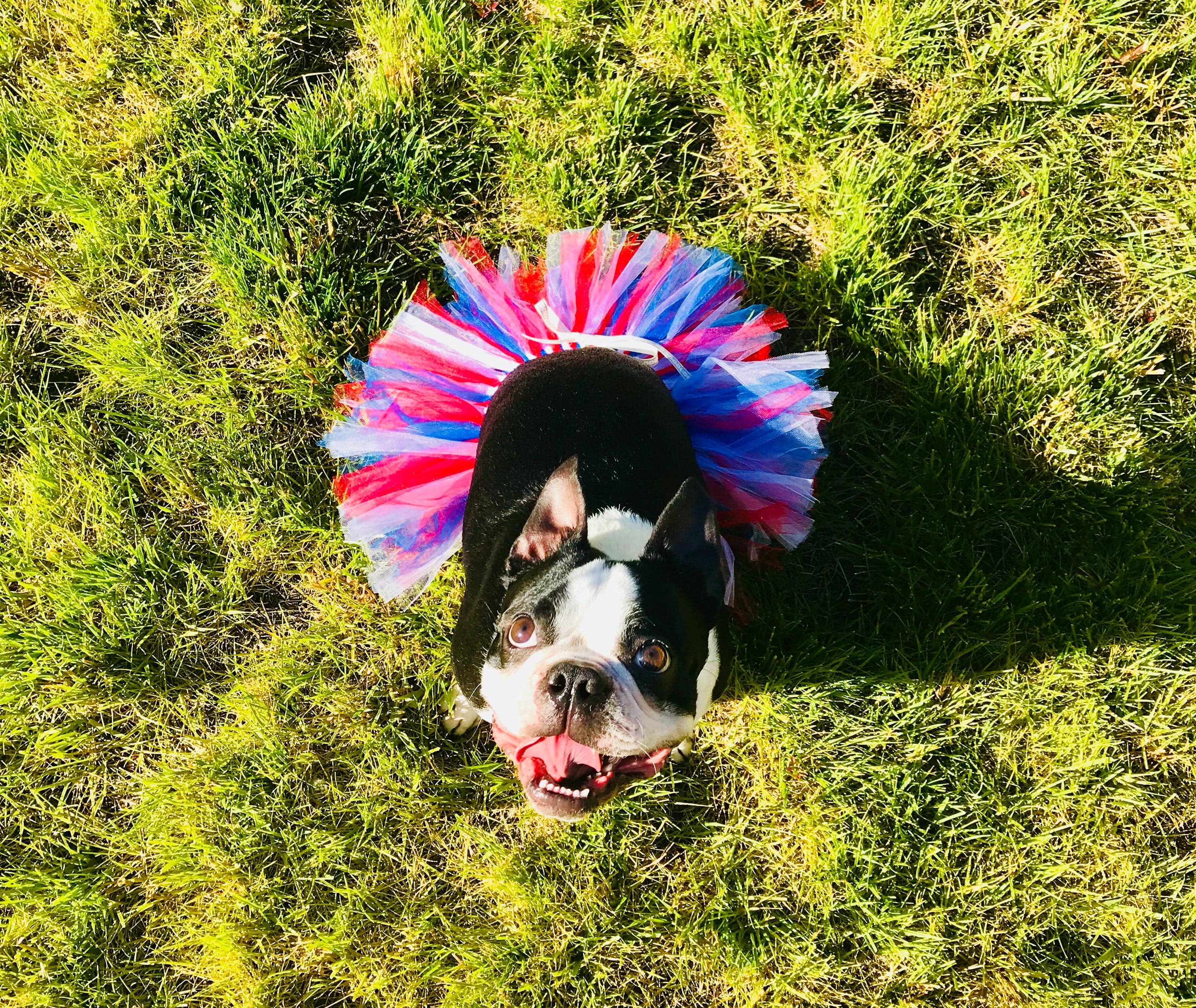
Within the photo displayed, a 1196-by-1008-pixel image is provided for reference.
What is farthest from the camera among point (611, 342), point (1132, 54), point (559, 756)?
point (1132, 54)

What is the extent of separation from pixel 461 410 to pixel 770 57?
6.23 ft

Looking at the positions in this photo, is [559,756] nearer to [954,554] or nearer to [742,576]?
[742,576]

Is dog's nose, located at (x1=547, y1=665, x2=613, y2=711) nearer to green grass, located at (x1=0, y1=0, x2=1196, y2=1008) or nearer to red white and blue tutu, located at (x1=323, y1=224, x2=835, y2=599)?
red white and blue tutu, located at (x1=323, y1=224, x2=835, y2=599)

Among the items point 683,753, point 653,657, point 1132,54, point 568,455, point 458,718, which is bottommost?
point 683,753

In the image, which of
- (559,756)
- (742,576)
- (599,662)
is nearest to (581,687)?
(599,662)

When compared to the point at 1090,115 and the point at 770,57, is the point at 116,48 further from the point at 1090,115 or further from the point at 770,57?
the point at 1090,115

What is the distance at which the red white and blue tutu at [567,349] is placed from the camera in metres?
2.80

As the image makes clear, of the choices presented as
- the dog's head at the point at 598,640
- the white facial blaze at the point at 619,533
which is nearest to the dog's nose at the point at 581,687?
the dog's head at the point at 598,640

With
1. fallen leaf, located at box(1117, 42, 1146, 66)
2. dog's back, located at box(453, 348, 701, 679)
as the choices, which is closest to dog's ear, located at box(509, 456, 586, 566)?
dog's back, located at box(453, 348, 701, 679)

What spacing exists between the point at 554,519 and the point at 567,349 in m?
0.79

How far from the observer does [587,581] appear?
2.12m

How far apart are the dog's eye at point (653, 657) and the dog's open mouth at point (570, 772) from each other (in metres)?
0.27

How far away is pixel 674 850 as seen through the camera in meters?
3.12

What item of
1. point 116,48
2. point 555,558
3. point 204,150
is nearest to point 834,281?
point 555,558
